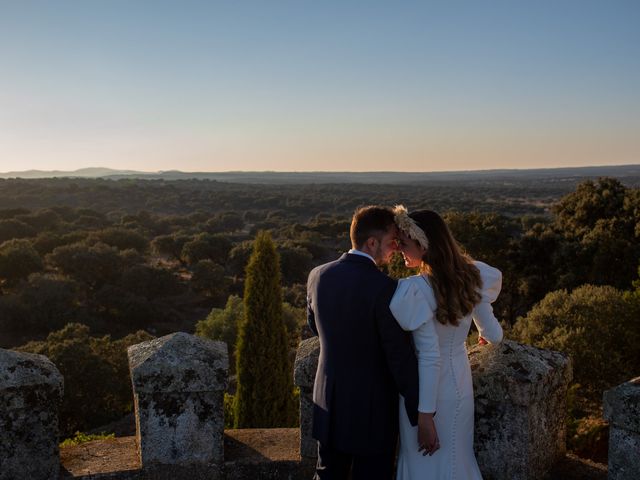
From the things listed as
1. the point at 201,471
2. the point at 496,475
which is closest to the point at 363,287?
the point at 496,475

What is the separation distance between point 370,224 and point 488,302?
28.5 inches

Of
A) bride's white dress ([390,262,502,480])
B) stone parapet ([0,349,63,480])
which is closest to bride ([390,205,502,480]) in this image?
bride's white dress ([390,262,502,480])

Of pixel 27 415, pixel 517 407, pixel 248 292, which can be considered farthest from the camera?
pixel 248 292

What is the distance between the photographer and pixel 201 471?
10.4 feet

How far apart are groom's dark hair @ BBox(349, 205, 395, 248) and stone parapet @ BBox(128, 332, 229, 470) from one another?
104cm

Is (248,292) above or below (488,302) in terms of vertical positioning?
below

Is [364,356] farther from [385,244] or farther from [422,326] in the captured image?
[385,244]

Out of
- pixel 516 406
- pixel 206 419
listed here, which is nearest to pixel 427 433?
pixel 516 406

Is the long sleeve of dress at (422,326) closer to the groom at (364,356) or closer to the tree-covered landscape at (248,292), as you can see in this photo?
the groom at (364,356)

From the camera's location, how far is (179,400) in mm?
3066

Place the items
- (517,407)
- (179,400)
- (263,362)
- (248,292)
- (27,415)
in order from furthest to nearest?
(248,292) < (263,362) < (179,400) < (27,415) < (517,407)

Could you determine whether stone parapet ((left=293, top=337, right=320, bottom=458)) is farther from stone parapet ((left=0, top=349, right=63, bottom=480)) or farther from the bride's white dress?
stone parapet ((left=0, top=349, right=63, bottom=480))

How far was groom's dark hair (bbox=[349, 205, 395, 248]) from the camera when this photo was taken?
266cm

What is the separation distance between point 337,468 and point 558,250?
16.0m
